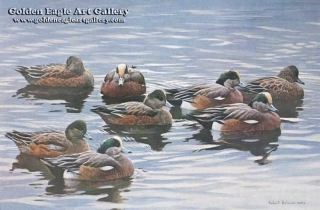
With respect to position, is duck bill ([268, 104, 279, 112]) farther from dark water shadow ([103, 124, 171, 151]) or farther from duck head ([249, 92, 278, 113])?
dark water shadow ([103, 124, 171, 151])

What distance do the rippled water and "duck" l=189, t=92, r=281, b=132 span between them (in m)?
0.11

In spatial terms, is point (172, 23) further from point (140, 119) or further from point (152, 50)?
point (140, 119)

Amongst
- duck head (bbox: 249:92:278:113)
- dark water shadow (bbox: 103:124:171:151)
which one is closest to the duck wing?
duck head (bbox: 249:92:278:113)

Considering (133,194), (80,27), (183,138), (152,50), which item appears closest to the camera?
(133,194)

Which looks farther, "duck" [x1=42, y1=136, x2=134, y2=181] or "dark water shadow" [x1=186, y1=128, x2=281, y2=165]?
"dark water shadow" [x1=186, y1=128, x2=281, y2=165]

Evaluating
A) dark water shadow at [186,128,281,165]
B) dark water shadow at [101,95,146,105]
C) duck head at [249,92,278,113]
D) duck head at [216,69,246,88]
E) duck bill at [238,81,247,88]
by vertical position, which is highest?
duck head at [216,69,246,88]

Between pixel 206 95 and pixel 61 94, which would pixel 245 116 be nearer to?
pixel 206 95

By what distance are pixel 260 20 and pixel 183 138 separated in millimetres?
2570

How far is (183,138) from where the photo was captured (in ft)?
27.7

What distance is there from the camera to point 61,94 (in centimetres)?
985

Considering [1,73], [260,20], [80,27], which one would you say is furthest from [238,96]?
[1,73]

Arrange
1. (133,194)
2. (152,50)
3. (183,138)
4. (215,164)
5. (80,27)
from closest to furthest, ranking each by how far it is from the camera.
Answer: (133,194) → (215,164) → (183,138) → (80,27) → (152,50)

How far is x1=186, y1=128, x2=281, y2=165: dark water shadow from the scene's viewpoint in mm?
8149

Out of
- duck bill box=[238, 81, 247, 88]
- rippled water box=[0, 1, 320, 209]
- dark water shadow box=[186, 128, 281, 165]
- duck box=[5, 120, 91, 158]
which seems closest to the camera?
rippled water box=[0, 1, 320, 209]
